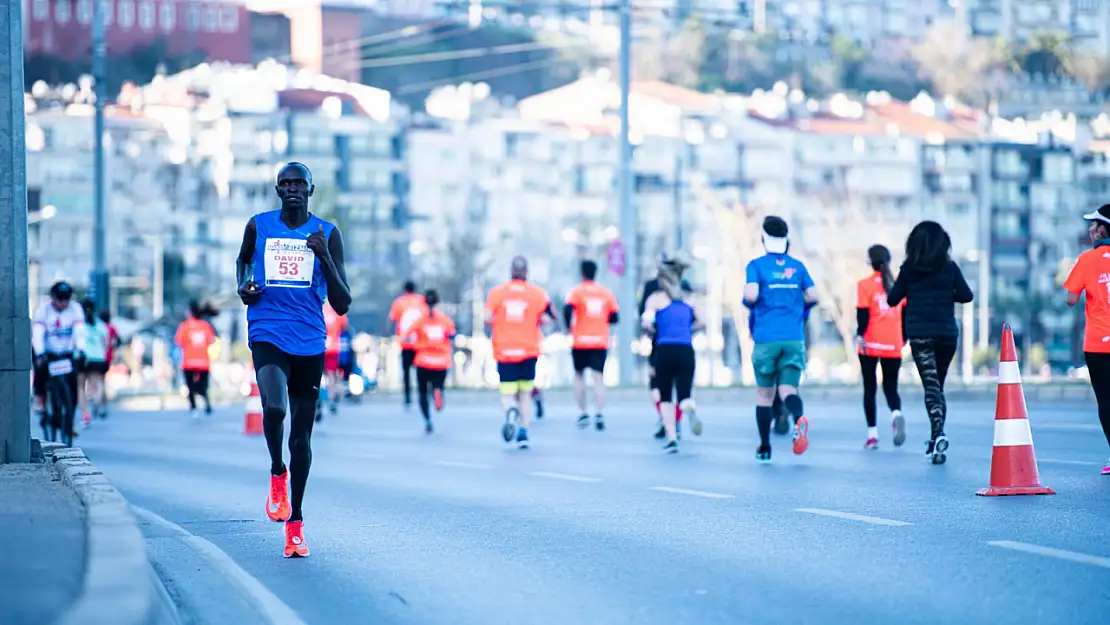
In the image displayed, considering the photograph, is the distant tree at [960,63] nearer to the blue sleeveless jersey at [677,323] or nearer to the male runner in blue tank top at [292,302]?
the blue sleeveless jersey at [677,323]

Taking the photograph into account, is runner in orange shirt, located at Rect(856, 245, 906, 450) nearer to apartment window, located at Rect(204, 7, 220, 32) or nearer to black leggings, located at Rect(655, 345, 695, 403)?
black leggings, located at Rect(655, 345, 695, 403)

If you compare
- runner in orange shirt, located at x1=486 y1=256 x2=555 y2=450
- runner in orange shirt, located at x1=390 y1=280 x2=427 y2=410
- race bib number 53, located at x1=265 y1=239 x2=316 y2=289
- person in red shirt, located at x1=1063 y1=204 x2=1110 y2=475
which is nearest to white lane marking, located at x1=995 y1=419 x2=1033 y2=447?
person in red shirt, located at x1=1063 y1=204 x2=1110 y2=475

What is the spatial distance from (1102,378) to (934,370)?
7.58ft

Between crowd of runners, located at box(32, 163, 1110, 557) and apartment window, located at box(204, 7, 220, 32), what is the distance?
439 feet

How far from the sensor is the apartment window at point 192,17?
534 feet

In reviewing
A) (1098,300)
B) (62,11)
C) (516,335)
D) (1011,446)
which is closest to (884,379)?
(516,335)

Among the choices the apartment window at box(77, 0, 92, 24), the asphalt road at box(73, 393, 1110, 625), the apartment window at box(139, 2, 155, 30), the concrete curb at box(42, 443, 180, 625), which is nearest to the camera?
the concrete curb at box(42, 443, 180, 625)

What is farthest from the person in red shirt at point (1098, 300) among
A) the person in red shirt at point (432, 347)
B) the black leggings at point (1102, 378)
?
the person in red shirt at point (432, 347)

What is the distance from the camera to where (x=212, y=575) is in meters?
9.65

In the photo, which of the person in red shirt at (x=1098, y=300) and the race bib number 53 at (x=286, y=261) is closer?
the race bib number 53 at (x=286, y=261)

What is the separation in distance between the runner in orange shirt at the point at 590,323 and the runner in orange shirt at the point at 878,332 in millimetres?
6501

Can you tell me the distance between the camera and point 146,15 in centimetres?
16088

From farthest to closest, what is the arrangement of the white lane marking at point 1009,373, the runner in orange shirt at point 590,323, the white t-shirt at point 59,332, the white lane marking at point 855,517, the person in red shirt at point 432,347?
the person in red shirt at point 432,347
the runner in orange shirt at point 590,323
the white t-shirt at point 59,332
the white lane marking at point 1009,373
the white lane marking at point 855,517

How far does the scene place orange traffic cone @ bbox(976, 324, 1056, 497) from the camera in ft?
41.7
